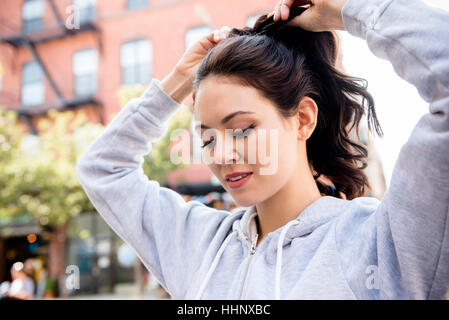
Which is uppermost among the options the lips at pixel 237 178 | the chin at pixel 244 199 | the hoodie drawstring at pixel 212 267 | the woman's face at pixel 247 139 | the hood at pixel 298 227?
the woman's face at pixel 247 139

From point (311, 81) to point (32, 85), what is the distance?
7.52 meters

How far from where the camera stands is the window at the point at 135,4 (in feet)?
22.4

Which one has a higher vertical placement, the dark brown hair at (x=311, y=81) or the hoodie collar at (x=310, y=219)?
the dark brown hair at (x=311, y=81)

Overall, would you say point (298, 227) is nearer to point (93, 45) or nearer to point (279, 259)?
point (279, 259)

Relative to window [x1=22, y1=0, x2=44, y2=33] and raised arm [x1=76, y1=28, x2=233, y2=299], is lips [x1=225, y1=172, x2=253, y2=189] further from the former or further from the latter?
window [x1=22, y1=0, x2=44, y2=33]

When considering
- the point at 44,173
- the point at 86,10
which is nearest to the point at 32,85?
the point at 86,10

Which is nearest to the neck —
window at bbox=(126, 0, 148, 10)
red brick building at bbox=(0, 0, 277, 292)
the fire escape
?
red brick building at bbox=(0, 0, 277, 292)

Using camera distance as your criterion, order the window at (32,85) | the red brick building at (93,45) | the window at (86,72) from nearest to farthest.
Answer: the red brick building at (93,45), the window at (86,72), the window at (32,85)

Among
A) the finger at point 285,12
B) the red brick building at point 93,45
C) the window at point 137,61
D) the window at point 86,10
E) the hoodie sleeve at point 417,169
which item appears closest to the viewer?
the hoodie sleeve at point 417,169

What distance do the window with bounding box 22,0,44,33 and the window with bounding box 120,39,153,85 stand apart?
185cm

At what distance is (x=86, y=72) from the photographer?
705 cm

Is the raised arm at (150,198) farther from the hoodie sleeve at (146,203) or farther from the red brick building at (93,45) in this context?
the red brick building at (93,45)

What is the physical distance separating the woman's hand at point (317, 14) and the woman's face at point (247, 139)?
0.15 meters

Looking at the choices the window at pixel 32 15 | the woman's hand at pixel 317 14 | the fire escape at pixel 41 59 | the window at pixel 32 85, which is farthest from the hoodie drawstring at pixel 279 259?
the window at pixel 32 15
